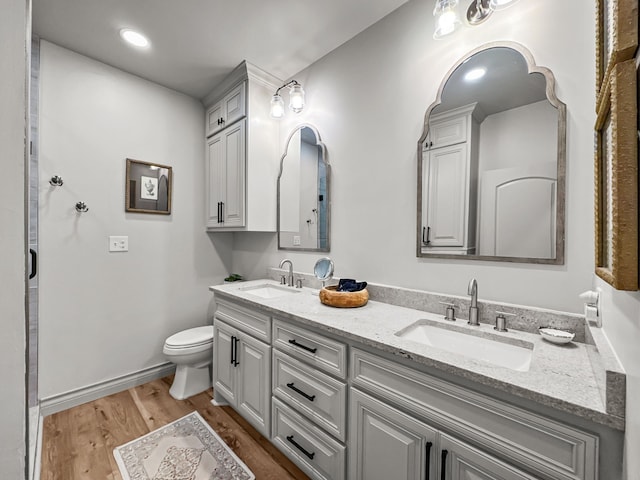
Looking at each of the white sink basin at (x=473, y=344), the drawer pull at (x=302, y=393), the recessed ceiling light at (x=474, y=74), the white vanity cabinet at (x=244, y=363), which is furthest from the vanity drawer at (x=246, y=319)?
the recessed ceiling light at (x=474, y=74)

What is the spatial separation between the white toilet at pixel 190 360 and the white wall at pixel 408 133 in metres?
0.95

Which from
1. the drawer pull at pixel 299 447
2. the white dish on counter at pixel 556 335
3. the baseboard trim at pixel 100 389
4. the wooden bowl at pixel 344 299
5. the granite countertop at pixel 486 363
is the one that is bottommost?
the baseboard trim at pixel 100 389

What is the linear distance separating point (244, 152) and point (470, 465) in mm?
2177

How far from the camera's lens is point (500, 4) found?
117cm

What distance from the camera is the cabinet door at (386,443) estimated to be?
94 centimetres

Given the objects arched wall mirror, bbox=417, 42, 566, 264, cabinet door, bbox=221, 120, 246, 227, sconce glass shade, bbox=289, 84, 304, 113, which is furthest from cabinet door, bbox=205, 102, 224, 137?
arched wall mirror, bbox=417, 42, 566, 264

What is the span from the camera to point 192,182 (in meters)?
2.58

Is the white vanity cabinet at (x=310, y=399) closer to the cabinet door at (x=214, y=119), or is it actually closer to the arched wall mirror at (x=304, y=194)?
the arched wall mirror at (x=304, y=194)

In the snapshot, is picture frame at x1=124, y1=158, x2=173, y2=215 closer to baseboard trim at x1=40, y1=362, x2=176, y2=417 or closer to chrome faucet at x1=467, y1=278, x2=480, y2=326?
baseboard trim at x1=40, y1=362, x2=176, y2=417

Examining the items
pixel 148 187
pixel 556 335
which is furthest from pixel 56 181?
pixel 556 335

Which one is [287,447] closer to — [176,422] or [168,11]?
[176,422]

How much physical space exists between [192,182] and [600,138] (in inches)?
106

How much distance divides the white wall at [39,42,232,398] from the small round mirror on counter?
136cm

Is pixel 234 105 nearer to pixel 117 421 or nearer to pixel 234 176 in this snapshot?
pixel 234 176
